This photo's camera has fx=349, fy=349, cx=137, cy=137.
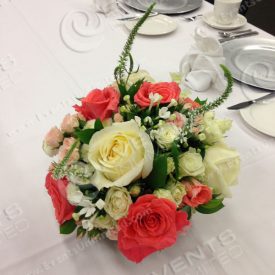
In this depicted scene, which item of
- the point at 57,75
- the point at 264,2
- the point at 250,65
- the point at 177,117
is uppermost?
the point at 177,117

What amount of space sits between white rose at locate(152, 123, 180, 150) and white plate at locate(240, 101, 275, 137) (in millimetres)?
387

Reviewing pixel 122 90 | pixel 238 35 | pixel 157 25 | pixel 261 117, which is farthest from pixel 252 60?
pixel 122 90

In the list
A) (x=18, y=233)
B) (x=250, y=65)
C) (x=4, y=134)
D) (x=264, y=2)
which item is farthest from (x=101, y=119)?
(x=264, y=2)

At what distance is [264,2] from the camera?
2.87 metres

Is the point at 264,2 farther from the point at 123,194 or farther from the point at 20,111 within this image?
the point at 123,194

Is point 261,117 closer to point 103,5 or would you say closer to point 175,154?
point 175,154

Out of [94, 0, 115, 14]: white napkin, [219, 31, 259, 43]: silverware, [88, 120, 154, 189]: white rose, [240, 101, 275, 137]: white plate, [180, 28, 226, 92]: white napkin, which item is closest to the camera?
[88, 120, 154, 189]: white rose

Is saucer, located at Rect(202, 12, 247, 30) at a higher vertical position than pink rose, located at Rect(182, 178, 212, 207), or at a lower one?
lower

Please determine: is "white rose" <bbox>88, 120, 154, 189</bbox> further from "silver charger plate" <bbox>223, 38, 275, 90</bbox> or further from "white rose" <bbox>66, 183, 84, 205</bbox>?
"silver charger plate" <bbox>223, 38, 275, 90</bbox>

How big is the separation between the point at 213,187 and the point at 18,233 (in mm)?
361

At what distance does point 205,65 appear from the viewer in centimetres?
94

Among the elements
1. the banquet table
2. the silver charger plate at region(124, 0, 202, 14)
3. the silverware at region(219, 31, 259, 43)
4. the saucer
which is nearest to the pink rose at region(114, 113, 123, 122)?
the banquet table

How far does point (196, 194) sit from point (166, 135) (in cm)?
10

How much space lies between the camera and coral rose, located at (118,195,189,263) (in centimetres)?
48
